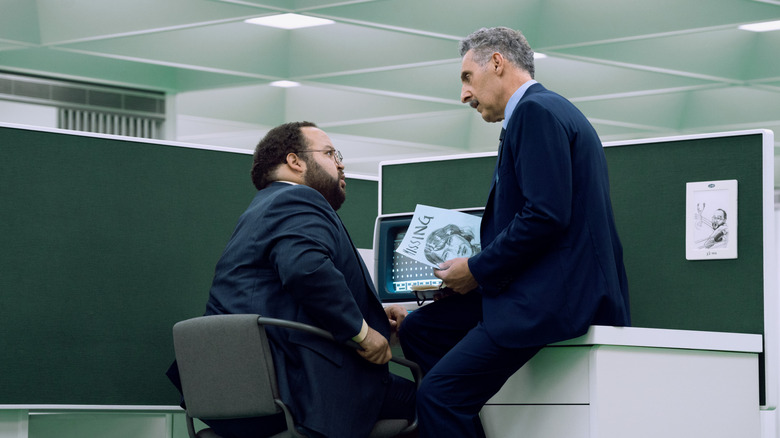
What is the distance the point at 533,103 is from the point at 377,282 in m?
1.28

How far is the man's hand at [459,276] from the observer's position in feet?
7.75

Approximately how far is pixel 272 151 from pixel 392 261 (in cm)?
64

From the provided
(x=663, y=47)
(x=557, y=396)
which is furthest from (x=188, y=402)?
(x=663, y=47)

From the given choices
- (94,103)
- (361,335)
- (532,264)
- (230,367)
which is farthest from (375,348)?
(94,103)

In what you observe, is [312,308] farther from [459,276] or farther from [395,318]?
[395,318]

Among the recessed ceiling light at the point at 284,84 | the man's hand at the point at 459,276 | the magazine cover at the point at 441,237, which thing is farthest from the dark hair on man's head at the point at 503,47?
the recessed ceiling light at the point at 284,84

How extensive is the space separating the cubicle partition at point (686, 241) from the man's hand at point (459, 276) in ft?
3.48

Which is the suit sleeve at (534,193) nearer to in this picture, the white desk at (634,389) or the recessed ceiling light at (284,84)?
the white desk at (634,389)

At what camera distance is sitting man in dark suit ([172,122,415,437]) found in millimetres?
2398

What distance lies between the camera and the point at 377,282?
3371 millimetres

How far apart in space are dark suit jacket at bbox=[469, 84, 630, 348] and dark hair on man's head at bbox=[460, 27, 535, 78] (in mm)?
267

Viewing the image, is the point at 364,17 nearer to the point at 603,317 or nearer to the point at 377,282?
→ the point at 377,282

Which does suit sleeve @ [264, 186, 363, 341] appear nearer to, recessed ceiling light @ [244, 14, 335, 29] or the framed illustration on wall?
the framed illustration on wall

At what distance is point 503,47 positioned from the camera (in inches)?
100
